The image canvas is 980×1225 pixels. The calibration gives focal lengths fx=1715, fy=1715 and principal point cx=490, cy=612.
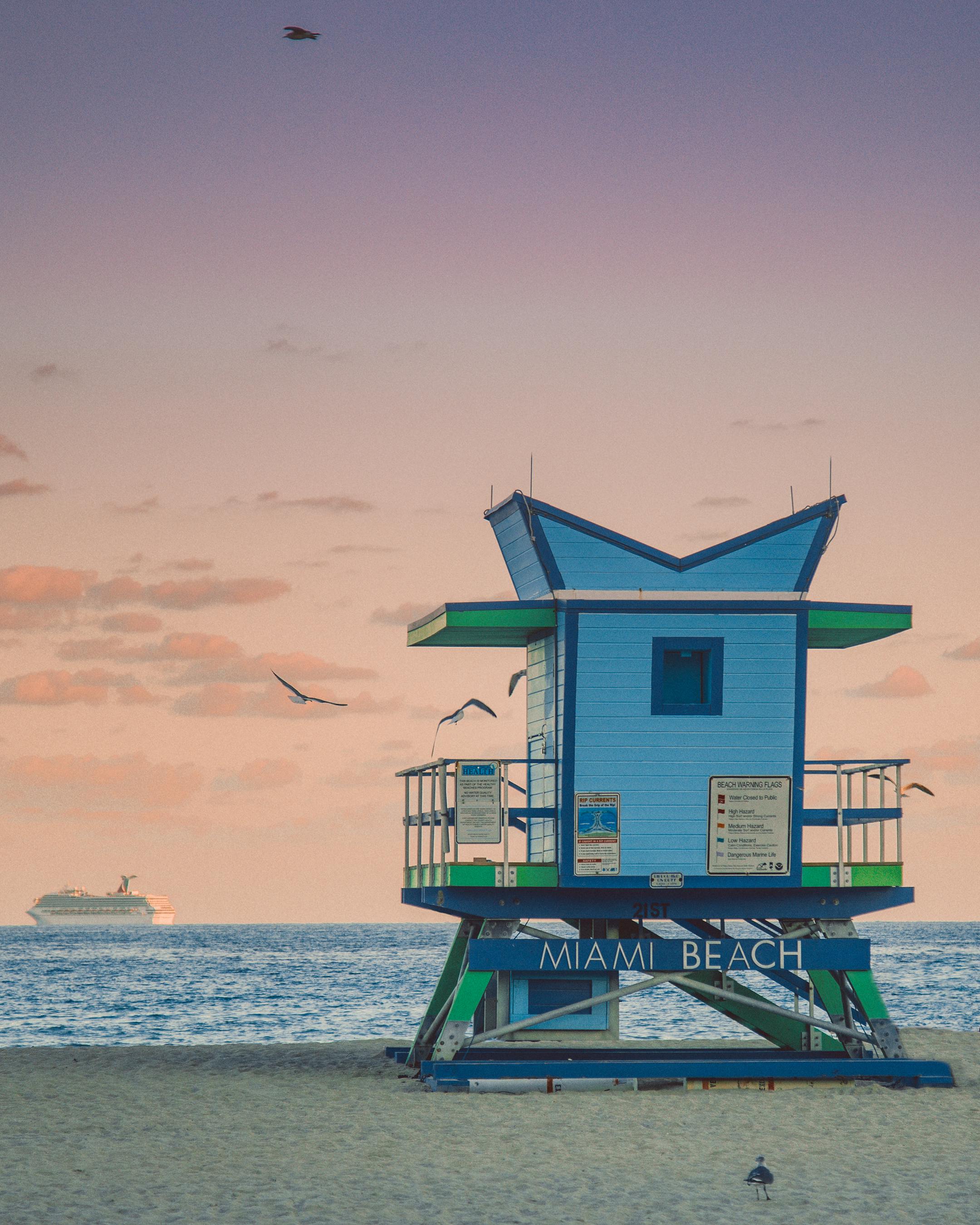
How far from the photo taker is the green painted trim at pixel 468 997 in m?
20.3

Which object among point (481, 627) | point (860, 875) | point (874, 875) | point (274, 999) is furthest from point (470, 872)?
point (274, 999)

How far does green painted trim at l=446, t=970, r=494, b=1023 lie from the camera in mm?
20297

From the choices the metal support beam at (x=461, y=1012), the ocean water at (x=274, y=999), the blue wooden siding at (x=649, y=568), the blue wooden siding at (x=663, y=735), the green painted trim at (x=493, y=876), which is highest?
the blue wooden siding at (x=649, y=568)

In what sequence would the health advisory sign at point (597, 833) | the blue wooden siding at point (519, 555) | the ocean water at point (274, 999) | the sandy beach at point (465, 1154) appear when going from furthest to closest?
the ocean water at point (274, 999) < the blue wooden siding at point (519, 555) < the health advisory sign at point (597, 833) < the sandy beach at point (465, 1154)

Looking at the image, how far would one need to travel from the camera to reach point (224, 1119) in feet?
60.9

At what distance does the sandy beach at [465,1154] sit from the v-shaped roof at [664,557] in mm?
6016

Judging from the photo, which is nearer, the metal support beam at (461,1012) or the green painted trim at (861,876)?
the metal support beam at (461,1012)

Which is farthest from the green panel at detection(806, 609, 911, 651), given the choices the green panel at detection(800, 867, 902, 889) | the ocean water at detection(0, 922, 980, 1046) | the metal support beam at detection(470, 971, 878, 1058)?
the ocean water at detection(0, 922, 980, 1046)

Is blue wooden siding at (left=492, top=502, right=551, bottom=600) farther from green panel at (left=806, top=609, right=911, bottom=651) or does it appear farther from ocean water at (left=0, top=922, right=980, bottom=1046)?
ocean water at (left=0, top=922, right=980, bottom=1046)

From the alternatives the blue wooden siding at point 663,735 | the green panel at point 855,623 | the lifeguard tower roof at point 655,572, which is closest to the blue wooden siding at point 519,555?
the lifeguard tower roof at point 655,572

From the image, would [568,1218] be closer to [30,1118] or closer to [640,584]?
[30,1118]

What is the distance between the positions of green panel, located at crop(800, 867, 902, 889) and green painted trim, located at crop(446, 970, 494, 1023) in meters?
4.06

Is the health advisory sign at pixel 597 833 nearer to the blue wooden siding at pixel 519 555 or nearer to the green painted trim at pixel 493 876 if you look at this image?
the green painted trim at pixel 493 876

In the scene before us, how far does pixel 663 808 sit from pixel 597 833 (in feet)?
2.85
